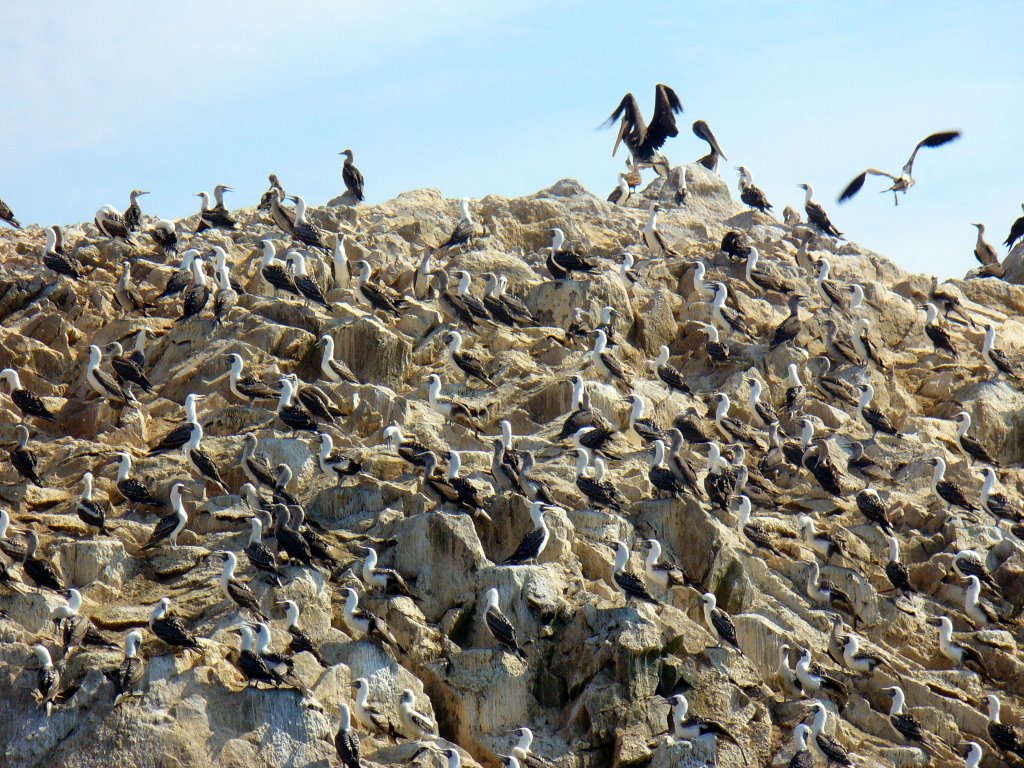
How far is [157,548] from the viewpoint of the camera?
24.4 metres

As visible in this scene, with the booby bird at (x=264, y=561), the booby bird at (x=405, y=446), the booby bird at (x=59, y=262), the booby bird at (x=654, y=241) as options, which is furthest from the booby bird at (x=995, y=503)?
the booby bird at (x=59, y=262)

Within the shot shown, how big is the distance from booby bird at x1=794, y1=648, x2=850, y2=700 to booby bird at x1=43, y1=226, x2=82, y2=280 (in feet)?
55.3

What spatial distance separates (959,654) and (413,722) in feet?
31.3

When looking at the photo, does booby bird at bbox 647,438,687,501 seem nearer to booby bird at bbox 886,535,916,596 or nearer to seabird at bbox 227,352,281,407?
booby bird at bbox 886,535,916,596

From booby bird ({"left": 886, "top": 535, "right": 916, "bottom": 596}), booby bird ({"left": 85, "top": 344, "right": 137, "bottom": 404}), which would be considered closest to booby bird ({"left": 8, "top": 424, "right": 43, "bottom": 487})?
booby bird ({"left": 85, "top": 344, "right": 137, "bottom": 404})

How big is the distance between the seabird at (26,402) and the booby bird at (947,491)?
51.1 feet

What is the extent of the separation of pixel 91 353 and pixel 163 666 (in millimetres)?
9361

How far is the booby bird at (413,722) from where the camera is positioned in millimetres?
22266

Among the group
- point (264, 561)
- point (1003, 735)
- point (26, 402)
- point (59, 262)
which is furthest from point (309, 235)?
point (1003, 735)

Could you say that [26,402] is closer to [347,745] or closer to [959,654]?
[347,745]

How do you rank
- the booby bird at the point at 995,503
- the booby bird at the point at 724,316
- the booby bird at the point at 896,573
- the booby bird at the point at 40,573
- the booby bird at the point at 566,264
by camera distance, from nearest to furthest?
the booby bird at the point at 40,573 < the booby bird at the point at 896,573 < the booby bird at the point at 995,503 < the booby bird at the point at 724,316 < the booby bird at the point at 566,264

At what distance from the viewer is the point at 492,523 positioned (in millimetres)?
25719

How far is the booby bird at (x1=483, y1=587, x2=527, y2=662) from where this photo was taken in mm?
22984

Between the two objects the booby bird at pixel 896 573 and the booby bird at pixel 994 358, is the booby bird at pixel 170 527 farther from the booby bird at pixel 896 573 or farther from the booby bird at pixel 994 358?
the booby bird at pixel 994 358
